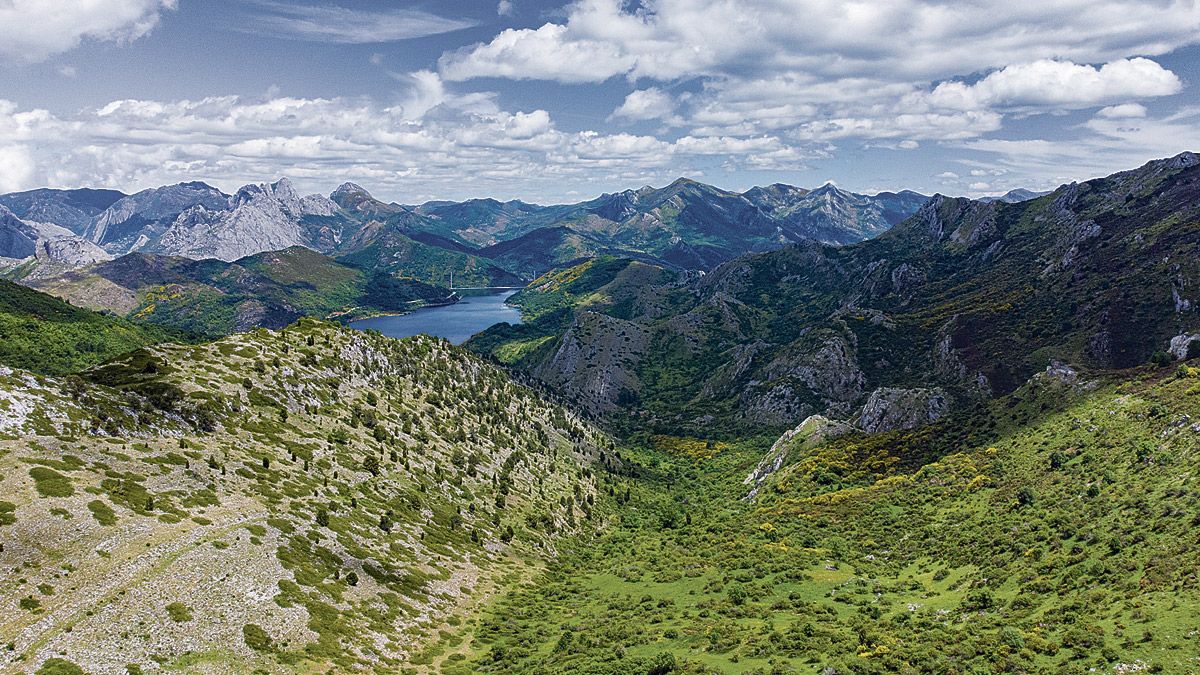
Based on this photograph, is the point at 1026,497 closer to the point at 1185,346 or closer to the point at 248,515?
the point at 1185,346

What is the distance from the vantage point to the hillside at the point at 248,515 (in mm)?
47469

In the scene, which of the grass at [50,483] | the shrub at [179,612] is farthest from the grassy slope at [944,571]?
the grass at [50,483]

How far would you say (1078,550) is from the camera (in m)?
51.2

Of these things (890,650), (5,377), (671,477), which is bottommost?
(671,477)

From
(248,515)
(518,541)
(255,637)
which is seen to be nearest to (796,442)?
(518,541)

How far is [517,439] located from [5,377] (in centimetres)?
10333

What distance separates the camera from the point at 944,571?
61.5 meters

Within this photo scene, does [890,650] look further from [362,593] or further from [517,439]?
[517,439]

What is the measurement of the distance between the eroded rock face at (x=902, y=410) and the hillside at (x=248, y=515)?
278 feet

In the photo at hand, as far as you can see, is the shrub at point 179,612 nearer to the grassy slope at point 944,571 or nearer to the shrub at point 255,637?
the shrub at point 255,637

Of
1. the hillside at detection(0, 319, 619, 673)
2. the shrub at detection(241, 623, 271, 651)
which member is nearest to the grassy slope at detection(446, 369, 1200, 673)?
the hillside at detection(0, 319, 619, 673)

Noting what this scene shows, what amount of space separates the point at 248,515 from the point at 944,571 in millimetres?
77259

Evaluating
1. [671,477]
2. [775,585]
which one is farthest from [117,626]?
[671,477]

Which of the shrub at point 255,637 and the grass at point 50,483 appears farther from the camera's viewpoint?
the grass at point 50,483
